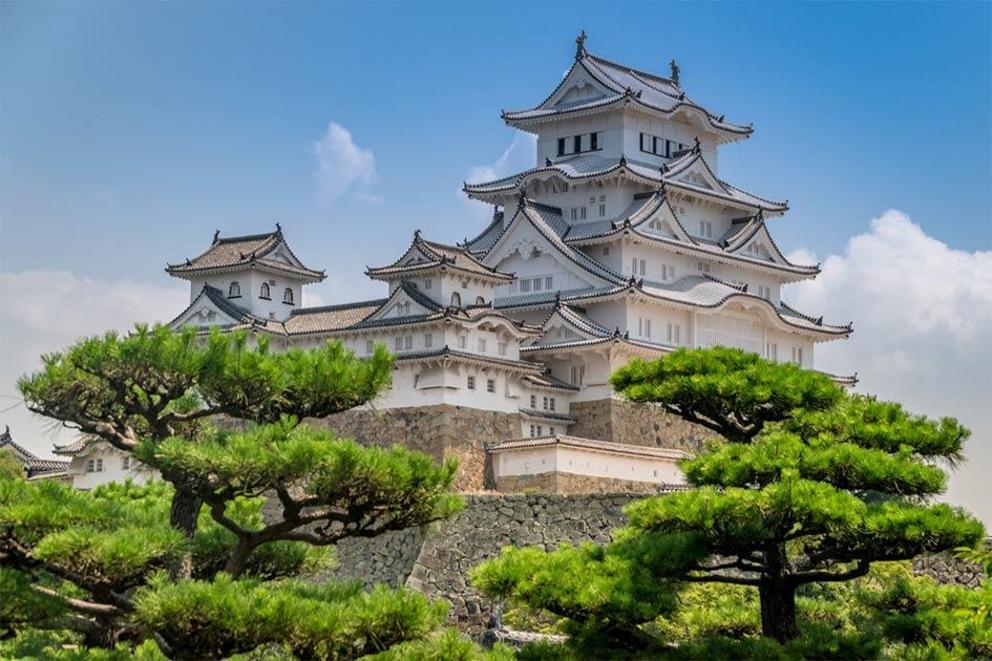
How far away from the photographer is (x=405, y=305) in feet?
139

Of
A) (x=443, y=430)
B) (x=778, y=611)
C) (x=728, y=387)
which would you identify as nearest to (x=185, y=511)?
(x=728, y=387)

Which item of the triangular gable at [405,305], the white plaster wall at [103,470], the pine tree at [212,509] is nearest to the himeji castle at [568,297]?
the triangular gable at [405,305]

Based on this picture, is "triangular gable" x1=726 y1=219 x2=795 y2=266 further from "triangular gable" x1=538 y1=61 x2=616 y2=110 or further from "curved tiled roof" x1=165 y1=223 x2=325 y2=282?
"curved tiled roof" x1=165 y1=223 x2=325 y2=282

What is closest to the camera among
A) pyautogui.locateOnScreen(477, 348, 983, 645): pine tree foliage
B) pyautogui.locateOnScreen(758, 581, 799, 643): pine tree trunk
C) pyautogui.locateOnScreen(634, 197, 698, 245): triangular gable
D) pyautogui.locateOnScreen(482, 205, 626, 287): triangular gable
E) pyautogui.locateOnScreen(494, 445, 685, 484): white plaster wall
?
pyautogui.locateOnScreen(477, 348, 983, 645): pine tree foliage

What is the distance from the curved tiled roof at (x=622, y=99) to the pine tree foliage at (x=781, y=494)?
91.2 ft

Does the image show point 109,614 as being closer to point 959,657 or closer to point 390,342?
point 959,657

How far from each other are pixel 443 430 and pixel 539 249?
8300 millimetres

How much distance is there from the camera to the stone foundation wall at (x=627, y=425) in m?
44.0

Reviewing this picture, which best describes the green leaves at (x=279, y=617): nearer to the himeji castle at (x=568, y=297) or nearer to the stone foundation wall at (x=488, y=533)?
the stone foundation wall at (x=488, y=533)

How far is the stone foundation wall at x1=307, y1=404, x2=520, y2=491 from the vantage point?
4097cm

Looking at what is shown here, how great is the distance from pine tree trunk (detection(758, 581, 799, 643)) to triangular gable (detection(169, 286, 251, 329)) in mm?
25154

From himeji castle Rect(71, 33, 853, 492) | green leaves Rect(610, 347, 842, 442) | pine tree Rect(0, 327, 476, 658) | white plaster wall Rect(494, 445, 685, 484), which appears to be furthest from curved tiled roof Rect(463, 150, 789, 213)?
pine tree Rect(0, 327, 476, 658)

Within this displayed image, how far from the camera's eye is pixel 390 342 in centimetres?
4253

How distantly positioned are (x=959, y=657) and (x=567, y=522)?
13.7 m
